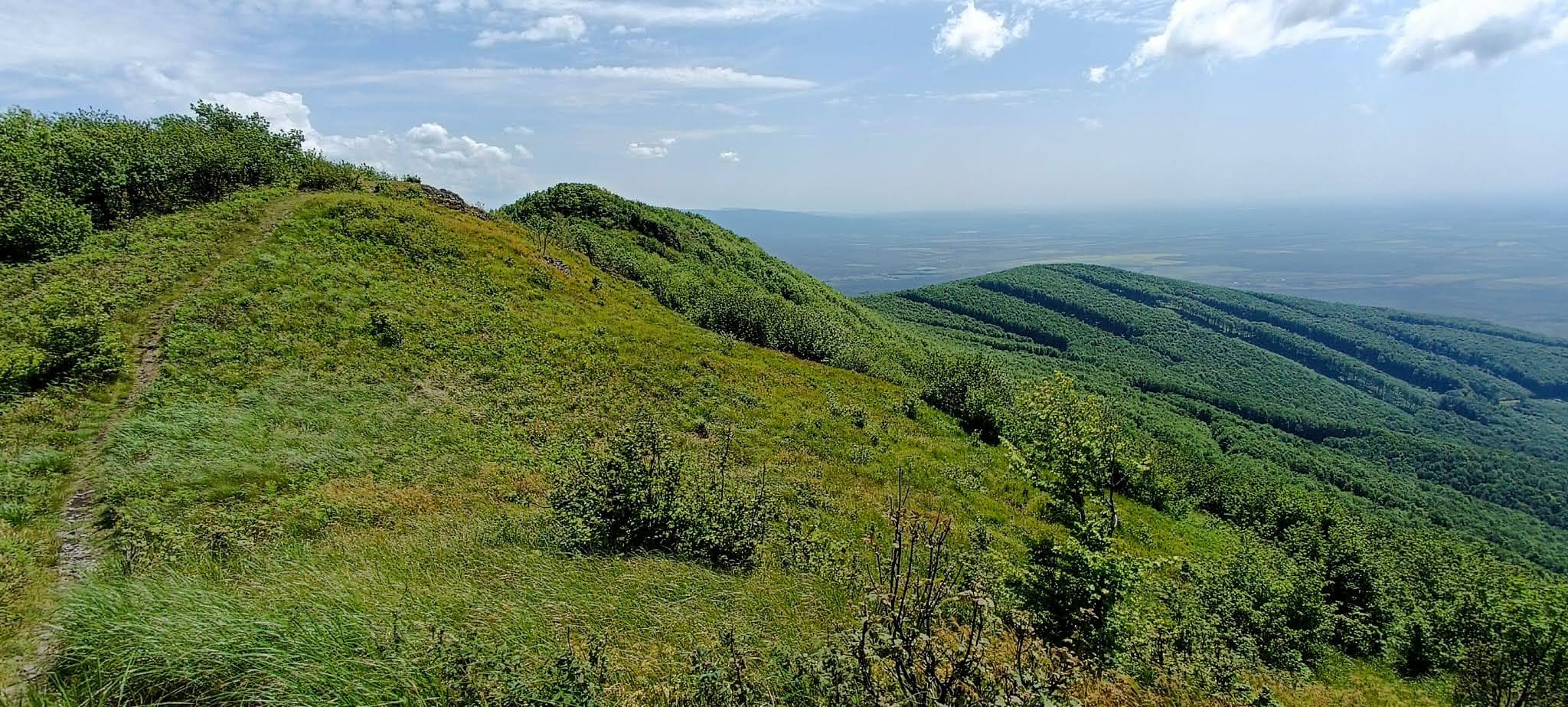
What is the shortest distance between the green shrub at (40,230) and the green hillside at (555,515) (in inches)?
6.9

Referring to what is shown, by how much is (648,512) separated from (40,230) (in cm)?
2913

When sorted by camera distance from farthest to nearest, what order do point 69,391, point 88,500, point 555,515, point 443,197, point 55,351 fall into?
point 443,197
point 55,351
point 69,391
point 88,500
point 555,515

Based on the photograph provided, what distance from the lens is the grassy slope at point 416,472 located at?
191 inches

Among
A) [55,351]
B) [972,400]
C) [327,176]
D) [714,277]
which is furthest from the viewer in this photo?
[714,277]

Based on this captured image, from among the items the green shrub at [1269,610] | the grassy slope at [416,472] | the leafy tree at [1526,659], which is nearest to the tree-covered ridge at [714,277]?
the grassy slope at [416,472]

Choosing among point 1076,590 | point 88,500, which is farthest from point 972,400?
point 88,500

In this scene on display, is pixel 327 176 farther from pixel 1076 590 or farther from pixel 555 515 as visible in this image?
pixel 1076 590

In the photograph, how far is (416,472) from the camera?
14.6m

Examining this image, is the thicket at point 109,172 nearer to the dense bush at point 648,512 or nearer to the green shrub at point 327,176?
the green shrub at point 327,176

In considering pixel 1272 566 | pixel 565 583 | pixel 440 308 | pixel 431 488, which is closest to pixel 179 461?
pixel 431 488

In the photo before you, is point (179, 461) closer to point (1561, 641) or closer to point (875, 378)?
point (1561, 641)

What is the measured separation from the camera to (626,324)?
3256 cm

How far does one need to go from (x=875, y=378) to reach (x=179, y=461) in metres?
36.0

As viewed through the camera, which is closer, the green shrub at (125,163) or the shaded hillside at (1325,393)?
the green shrub at (125,163)
